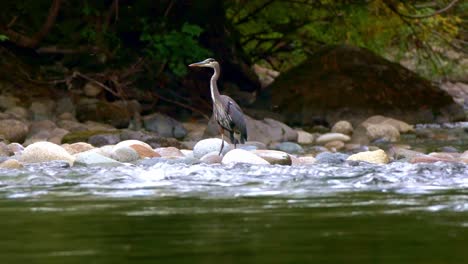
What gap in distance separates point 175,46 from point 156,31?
1.56ft

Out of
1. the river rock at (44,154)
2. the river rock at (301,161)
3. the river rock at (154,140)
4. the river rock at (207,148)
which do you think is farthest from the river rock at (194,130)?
the river rock at (44,154)

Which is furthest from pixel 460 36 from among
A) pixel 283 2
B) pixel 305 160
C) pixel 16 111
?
pixel 305 160

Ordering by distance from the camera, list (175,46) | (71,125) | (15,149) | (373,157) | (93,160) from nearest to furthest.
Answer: (93,160) < (373,157) < (15,149) < (71,125) < (175,46)

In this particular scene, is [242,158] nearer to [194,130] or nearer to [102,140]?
[102,140]

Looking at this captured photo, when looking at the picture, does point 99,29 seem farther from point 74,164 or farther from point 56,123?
point 74,164

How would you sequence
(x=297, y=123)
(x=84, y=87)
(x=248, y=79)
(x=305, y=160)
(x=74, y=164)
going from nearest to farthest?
(x=74, y=164)
(x=305, y=160)
(x=84, y=87)
(x=297, y=123)
(x=248, y=79)

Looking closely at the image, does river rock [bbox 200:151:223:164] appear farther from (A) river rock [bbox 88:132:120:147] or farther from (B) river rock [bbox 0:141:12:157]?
(A) river rock [bbox 88:132:120:147]

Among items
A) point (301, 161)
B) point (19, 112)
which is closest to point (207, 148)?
point (301, 161)

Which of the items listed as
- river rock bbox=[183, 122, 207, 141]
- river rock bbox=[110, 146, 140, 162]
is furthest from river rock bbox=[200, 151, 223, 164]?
river rock bbox=[183, 122, 207, 141]

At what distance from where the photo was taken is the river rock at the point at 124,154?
10.8 metres

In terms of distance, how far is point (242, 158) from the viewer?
10.3 metres

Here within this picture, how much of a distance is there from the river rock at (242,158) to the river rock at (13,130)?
5367mm

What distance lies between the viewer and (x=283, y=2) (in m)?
20.8

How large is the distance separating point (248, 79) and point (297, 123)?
7.04 feet
